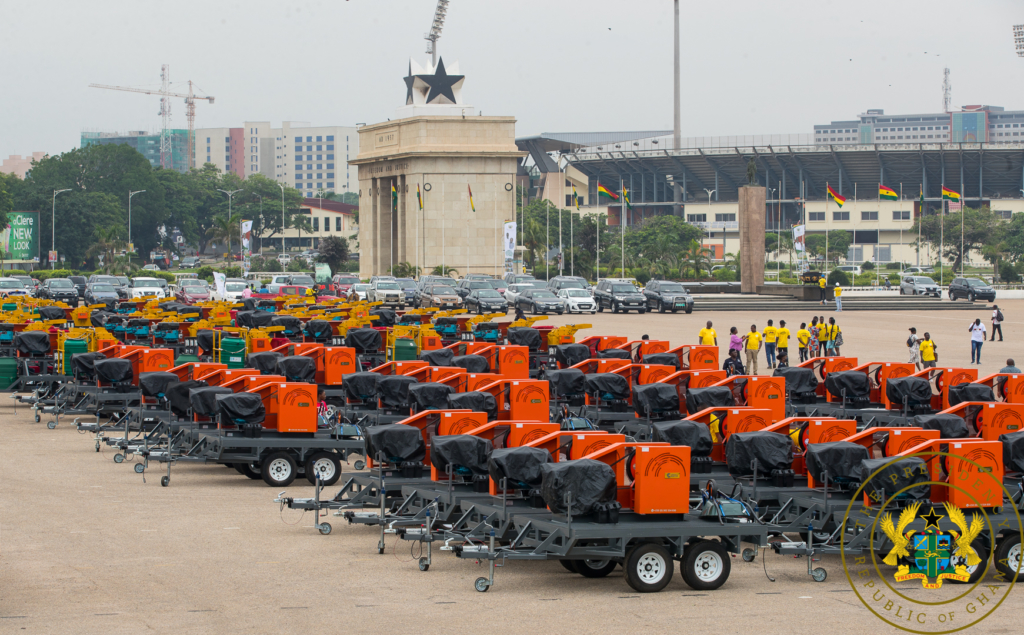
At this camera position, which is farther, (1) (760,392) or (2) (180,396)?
(1) (760,392)

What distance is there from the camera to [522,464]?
1475cm

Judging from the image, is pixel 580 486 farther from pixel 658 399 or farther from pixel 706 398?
pixel 658 399

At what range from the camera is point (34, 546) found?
15.7 m

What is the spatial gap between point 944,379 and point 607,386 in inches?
270

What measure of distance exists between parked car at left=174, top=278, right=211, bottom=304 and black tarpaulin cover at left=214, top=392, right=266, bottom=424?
1597 inches

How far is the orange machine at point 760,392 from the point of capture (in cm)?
2312

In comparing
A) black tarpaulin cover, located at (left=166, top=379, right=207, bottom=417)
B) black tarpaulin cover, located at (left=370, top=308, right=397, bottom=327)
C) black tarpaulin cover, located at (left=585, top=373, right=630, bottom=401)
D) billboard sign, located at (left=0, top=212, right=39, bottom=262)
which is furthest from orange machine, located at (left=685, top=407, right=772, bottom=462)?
billboard sign, located at (left=0, top=212, right=39, bottom=262)

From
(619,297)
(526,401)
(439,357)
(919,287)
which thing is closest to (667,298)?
(619,297)

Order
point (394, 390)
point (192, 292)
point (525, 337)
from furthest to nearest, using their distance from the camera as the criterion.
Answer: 1. point (192, 292)
2. point (525, 337)
3. point (394, 390)

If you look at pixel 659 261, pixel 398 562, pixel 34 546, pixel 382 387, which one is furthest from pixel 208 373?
pixel 659 261

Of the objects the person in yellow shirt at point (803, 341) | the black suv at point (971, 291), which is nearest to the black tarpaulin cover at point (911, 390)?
the person in yellow shirt at point (803, 341)

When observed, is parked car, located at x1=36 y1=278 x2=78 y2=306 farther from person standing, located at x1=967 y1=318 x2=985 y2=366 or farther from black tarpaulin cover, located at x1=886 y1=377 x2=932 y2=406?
black tarpaulin cover, located at x1=886 y1=377 x2=932 y2=406

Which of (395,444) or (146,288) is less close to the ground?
(146,288)

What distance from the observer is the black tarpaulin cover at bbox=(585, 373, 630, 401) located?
2459cm
